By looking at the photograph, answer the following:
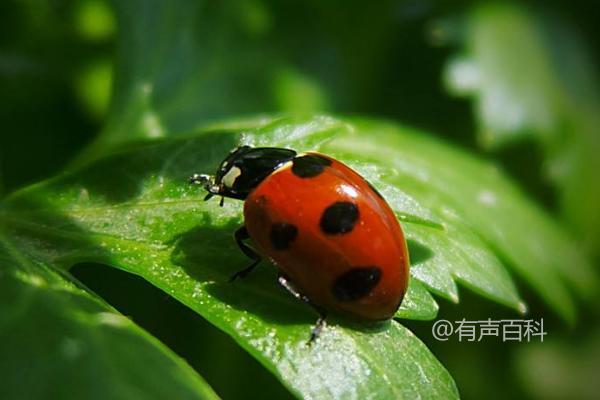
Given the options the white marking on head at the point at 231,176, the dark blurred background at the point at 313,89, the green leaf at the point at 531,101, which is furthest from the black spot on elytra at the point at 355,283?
the green leaf at the point at 531,101

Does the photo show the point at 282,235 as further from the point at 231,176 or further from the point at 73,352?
the point at 73,352

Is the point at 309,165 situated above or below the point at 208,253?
above

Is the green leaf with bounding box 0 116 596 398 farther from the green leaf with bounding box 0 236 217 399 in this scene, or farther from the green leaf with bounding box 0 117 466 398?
the green leaf with bounding box 0 236 217 399

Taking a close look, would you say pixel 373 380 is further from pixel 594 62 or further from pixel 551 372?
pixel 551 372

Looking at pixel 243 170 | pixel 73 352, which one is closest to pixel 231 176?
pixel 243 170

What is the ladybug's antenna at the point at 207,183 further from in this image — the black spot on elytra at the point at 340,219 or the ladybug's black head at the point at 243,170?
the black spot on elytra at the point at 340,219

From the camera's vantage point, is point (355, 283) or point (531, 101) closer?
point (355, 283)
